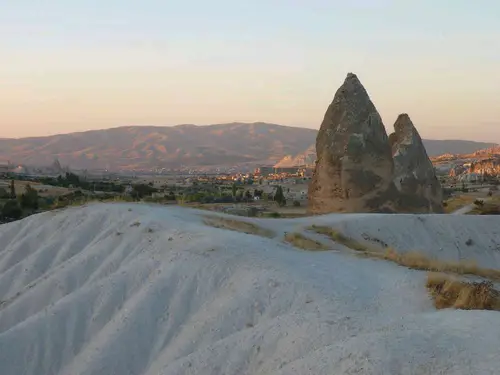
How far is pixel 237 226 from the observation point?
54.5 ft

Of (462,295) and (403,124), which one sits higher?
(403,124)

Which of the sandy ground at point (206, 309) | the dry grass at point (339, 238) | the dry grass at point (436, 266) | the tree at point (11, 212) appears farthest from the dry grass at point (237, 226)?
the tree at point (11, 212)

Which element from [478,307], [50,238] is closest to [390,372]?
[478,307]

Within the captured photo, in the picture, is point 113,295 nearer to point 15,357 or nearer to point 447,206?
point 15,357

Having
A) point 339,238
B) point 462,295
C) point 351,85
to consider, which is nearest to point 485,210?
point 351,85

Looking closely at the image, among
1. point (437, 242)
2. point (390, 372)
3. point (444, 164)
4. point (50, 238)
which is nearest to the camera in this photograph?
point (390, 372)

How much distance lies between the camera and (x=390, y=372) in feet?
17.2

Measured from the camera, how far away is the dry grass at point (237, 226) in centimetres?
1597

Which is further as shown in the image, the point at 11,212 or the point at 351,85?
the point at 11,212

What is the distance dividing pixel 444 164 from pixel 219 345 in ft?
441

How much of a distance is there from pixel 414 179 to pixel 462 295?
16.6m

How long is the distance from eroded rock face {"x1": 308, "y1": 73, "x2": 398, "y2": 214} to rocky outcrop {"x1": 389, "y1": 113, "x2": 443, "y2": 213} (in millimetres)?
713

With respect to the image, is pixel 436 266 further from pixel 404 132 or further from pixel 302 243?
pixel 404 132

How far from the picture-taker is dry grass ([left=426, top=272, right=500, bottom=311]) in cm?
780
